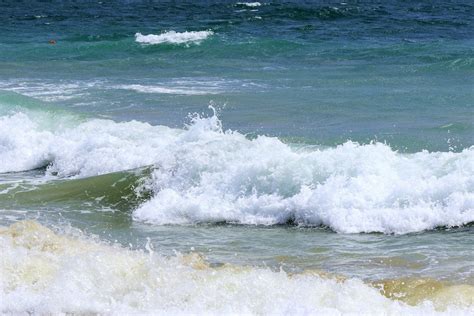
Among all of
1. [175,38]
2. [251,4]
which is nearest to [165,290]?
[175,38]

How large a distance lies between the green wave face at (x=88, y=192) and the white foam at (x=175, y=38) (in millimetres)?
19906

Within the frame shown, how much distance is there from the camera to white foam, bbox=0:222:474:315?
21.8 feet

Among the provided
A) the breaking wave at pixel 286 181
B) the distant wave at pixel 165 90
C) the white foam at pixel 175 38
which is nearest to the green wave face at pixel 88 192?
the breaking wave at pixel 286 181

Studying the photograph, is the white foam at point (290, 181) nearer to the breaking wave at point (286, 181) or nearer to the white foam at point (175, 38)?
the breaking wave at point (286, 181)

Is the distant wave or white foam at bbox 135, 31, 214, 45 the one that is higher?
the distant wave

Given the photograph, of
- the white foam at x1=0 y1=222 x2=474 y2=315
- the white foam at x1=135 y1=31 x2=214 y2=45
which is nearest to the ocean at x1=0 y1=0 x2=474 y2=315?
the white foam at x1=0 y1=222 x2=474 y2=315

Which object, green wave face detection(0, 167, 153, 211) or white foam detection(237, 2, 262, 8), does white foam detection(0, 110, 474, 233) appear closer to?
green wave face detection(0, 167, 153, 211)

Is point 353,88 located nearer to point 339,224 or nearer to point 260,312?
point 339,224

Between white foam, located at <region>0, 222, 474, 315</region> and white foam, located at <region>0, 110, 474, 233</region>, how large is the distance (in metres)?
3.28

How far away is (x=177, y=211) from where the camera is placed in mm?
11383

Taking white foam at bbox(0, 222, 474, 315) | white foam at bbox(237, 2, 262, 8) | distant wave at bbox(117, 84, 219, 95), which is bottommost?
white foam at bbox(237, 2, 262, 8)

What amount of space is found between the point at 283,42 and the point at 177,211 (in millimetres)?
20425

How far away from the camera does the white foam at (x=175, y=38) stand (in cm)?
3300

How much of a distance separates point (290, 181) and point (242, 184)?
0.64 meters
